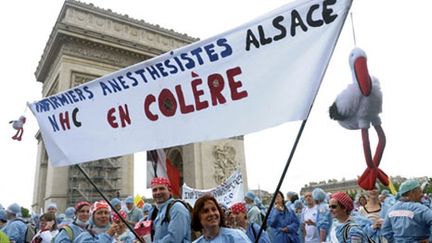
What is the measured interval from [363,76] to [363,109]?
0.84ft

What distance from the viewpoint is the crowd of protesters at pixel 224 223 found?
2.61 meters

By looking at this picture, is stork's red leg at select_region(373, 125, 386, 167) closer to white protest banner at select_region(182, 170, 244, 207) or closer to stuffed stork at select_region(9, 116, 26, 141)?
stuffed stork at select_region(9, 116, 26, 141)

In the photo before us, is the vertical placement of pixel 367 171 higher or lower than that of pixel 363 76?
lower

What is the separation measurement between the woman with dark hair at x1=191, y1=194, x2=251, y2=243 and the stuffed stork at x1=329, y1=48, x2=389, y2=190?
1.10m

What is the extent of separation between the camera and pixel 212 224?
97.8 inches

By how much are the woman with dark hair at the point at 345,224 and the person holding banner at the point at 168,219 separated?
1412mm

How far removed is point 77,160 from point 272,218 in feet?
13.7

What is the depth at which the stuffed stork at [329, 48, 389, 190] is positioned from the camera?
2.77 m

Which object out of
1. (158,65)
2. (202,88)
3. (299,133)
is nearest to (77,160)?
(158,65)

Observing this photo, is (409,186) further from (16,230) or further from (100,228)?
(16,230)

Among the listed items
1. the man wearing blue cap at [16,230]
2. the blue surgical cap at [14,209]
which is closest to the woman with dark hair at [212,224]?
the man wearing blue cap at [16,230]

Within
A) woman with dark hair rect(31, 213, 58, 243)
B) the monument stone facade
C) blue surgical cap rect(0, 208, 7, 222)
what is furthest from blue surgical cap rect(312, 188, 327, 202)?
the monument stone facade

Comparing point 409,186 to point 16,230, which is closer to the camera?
point 409,186

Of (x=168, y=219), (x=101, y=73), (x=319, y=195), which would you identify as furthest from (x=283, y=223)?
(x=101, y=73)
